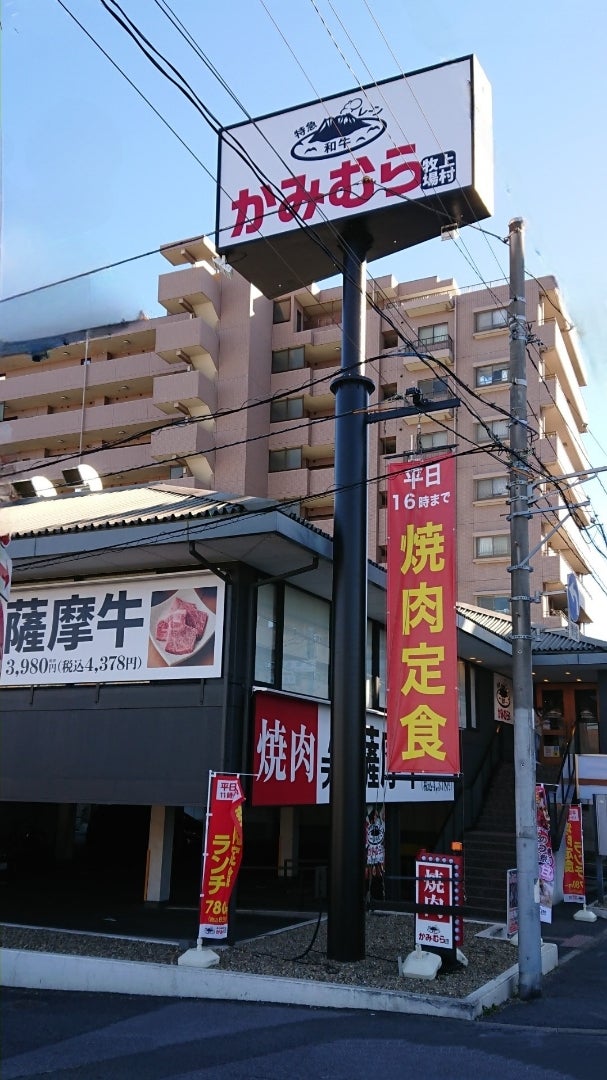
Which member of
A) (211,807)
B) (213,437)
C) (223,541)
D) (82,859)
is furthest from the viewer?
(213,437)

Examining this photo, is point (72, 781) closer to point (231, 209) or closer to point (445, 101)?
point (231, 209)

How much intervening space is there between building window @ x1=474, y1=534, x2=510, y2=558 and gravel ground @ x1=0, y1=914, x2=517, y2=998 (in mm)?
32840

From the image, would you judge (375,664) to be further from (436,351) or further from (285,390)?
(285,390)

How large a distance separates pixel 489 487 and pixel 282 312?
57.4 ft

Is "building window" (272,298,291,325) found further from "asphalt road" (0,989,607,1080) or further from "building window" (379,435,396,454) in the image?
"asphalt road" (0,989,607,1080)

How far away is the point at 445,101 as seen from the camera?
596 inches

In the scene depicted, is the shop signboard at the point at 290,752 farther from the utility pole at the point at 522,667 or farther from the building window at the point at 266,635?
the utility pole at the point at 522,667

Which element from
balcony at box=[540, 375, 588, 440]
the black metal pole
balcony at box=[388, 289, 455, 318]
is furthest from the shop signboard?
balcony at box=[388, 289, 455, 318]

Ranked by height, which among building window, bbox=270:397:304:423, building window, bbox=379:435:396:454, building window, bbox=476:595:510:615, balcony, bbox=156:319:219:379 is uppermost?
balcony, bbox=156:319:219:379

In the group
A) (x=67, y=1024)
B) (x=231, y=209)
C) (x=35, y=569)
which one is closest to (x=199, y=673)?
(x=35, y=569)

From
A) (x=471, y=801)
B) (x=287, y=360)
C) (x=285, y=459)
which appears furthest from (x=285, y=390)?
(x=471, y=801)

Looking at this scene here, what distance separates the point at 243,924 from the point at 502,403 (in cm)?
3833

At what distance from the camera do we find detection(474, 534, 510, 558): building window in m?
46.7

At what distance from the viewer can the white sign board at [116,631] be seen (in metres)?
14.2
